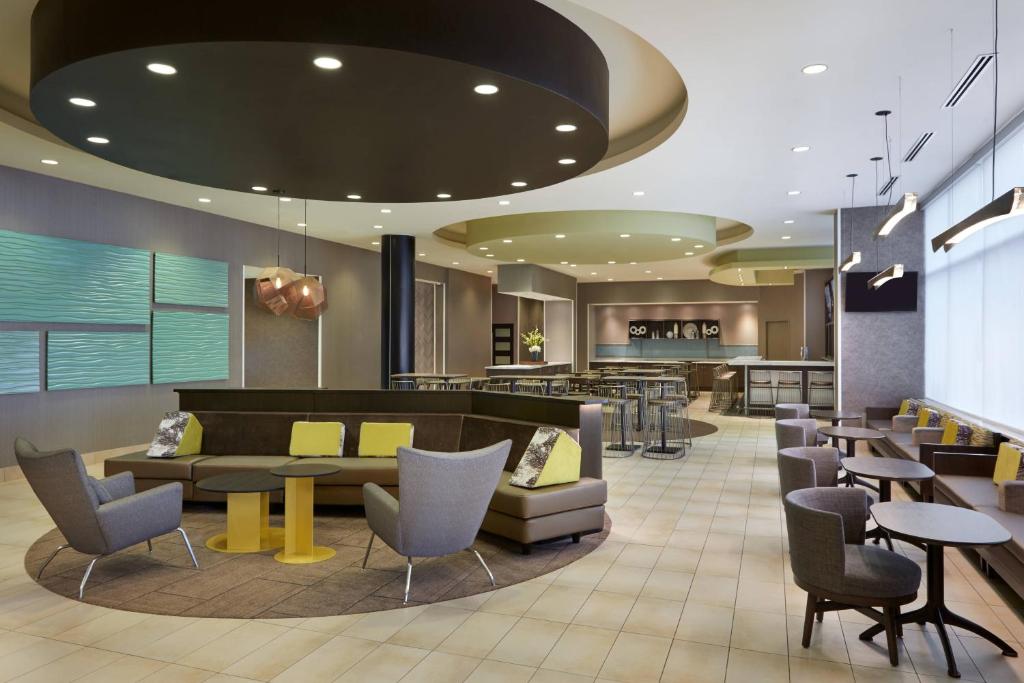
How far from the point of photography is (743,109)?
5742 mm

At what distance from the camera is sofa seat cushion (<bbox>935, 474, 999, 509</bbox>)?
474 cm

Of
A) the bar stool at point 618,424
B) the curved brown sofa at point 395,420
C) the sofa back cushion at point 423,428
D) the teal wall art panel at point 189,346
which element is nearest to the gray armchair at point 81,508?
the curved brown sofa at point 395,420

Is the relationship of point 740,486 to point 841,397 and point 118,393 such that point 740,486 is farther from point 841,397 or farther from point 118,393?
point 118,393

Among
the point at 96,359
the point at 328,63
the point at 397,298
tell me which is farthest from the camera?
the point at 397,298

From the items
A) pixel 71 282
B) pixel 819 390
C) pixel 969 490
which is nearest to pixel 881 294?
pixel 819 390

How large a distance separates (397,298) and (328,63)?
896cm

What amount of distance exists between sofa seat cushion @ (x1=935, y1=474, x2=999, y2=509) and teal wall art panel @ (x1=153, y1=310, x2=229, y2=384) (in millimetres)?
9204

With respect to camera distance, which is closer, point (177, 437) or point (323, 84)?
point (323, 84)

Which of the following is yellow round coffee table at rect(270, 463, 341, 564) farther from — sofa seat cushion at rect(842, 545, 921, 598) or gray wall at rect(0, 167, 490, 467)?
gray wall at rect(0, 167, 490, 467)

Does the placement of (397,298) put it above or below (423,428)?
above

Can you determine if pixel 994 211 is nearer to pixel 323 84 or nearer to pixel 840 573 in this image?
pixel 840 573

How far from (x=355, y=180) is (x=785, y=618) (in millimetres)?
4730

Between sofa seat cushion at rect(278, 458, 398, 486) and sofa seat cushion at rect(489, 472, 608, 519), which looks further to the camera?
sofa seat cushion at rect(278, 458, 398, 486)

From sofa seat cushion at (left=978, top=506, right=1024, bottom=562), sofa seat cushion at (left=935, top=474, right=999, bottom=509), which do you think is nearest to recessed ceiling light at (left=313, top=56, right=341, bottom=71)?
sofa seat cushion at (left=978, top=506, right=1024, bottom=562)
